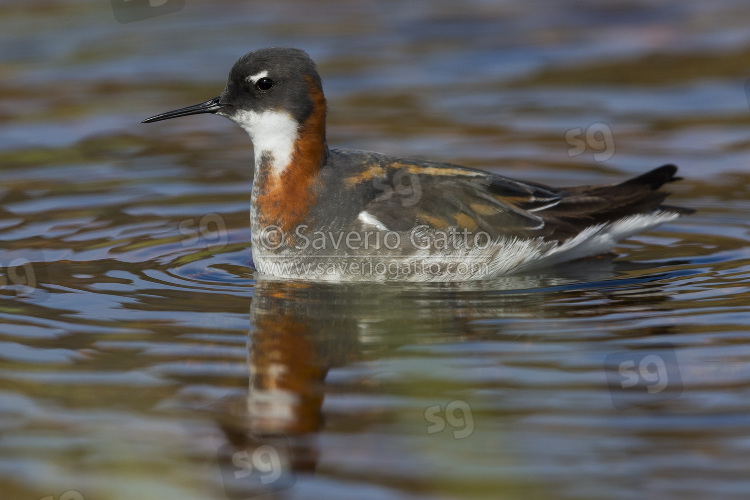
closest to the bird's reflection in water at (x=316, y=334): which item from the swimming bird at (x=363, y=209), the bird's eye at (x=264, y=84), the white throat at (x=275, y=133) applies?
the swimming bird at (x=363, y=209)

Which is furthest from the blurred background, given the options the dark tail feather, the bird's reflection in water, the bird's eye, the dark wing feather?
the bird's eye

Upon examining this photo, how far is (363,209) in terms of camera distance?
7293 millimetres

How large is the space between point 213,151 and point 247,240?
276 centimetres

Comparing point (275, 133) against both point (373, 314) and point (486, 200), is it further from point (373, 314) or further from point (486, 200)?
point (373, 314)

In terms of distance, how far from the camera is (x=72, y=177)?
10.1 meters

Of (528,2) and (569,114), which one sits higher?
(528,2)

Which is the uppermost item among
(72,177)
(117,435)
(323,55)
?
(323,55)

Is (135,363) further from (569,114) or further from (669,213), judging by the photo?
(569,114)

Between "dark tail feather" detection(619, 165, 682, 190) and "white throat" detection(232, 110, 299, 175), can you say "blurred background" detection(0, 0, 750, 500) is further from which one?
"white throat" detection(232, 110, 299, 175)

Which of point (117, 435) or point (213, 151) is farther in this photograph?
point (213, 151)

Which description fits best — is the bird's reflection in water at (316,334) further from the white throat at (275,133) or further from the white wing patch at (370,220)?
the white throat at (275,133)

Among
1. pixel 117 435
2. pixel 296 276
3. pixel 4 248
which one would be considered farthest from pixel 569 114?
pixel 117 435

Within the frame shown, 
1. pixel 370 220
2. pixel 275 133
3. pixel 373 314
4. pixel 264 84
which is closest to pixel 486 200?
pixel 370 220

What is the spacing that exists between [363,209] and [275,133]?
2.75 feet
